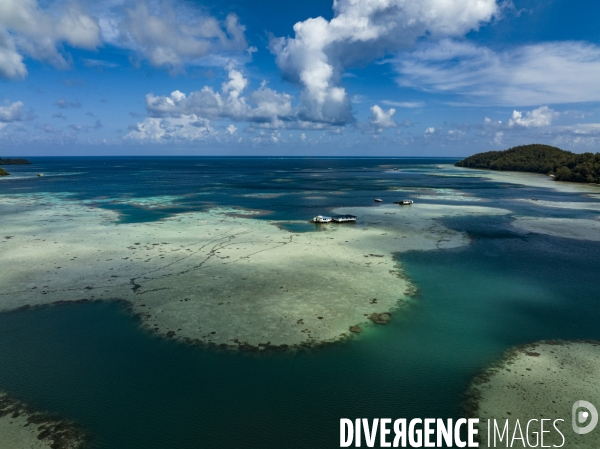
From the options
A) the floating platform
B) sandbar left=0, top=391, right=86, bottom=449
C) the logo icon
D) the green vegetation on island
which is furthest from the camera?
the green vegetation on island

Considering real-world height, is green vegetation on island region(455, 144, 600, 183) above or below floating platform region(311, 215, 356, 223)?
above

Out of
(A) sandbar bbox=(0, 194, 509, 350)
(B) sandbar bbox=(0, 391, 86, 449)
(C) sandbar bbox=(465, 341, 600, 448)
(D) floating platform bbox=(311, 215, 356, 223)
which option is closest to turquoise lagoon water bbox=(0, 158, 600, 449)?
(B) sandbar bbox=(0, 391, 86, 449)

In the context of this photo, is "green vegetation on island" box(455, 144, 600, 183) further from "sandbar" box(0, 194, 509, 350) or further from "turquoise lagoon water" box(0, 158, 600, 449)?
"turquoise lagoon water" box(0, 158, 600, 449)

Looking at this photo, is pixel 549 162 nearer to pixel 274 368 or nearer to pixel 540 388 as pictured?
pixel 540 388

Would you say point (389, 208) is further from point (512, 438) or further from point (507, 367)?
point (512, 438)

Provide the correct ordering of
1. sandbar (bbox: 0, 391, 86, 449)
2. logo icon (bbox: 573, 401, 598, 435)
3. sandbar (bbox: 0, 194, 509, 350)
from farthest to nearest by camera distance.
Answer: sandbar (bbox: 0, 194, 509, 350) < logo icon (bbox: 573, 401, 598, 435) < sandbar (bbox: 0, 391, 86, 449)

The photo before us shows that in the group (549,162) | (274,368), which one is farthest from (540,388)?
(549,162)
